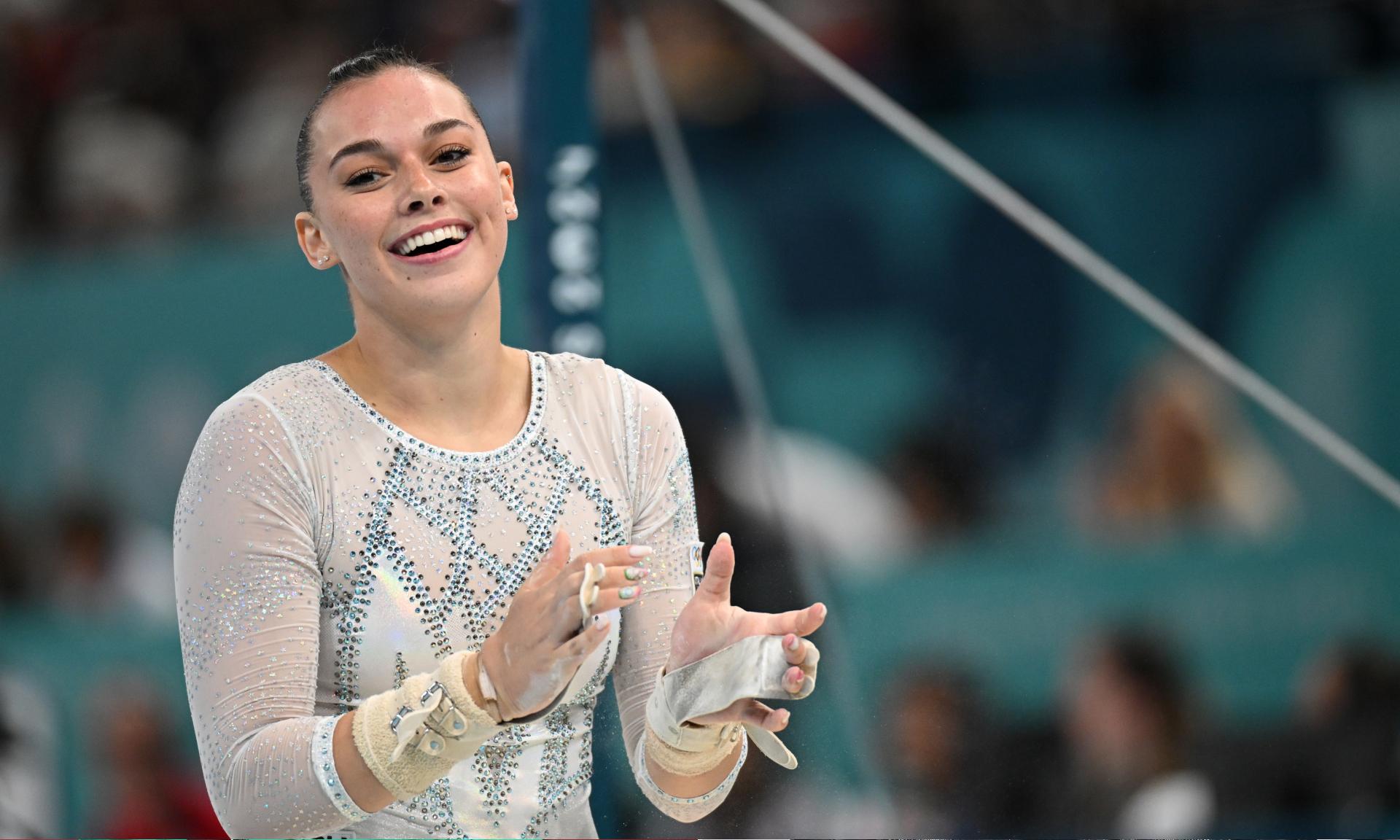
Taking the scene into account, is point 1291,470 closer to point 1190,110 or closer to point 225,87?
point 1190,110

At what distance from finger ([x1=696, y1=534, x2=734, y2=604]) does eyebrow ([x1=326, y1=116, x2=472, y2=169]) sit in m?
0.45

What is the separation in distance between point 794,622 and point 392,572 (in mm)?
382

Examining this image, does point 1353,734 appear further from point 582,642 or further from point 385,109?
point 385,109

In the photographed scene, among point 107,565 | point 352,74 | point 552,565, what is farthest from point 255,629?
point 107,565

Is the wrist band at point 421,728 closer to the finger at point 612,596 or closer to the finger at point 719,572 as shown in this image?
the finger at point 612,596

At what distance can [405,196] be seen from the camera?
1423 millimetres

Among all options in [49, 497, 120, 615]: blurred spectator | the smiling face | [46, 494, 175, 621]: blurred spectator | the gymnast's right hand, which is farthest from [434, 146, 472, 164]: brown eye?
[49, 497, 120, 615]: blurred spectator

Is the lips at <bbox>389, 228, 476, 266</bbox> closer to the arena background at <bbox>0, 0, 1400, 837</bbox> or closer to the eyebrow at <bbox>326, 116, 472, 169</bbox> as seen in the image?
the eyebrow at <bbox>326, 116, 472, 169</bbox>

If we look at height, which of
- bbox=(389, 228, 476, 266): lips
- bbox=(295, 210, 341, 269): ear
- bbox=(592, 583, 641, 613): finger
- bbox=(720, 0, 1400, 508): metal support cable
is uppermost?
bbox=(720, 0, 1400, 508): metal support cable

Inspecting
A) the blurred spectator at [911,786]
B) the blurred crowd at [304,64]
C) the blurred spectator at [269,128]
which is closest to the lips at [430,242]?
the blurred spectator at [911,786]

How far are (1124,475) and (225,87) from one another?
8.03ft

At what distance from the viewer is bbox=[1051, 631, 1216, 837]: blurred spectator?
263cm

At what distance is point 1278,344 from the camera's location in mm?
3377

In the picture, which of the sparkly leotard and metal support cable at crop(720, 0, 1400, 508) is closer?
the sparkly leotard
